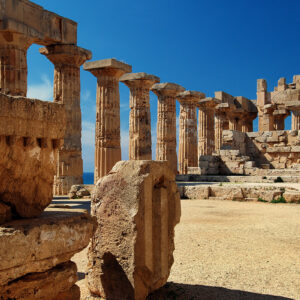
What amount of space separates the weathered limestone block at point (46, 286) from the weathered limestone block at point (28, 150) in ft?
1.80

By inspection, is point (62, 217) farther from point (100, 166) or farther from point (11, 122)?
point (100, 166)

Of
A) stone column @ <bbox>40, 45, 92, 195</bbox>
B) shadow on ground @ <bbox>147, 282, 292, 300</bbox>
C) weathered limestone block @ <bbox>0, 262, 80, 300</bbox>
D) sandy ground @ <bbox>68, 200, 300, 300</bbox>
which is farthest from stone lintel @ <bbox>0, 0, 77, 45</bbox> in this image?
weathered limestone block @ <bbox>0, 262, 80, 300</bbox>

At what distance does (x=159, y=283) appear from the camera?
4324 mm

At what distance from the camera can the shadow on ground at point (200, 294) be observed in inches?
170

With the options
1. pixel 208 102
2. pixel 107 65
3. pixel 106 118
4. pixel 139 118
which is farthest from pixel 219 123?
pixel 107 65

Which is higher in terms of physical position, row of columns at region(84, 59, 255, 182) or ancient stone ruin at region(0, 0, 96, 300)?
row of columns at region(84, 59, 255, 182)

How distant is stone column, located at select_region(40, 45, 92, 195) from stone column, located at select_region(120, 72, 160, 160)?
15.0 feet

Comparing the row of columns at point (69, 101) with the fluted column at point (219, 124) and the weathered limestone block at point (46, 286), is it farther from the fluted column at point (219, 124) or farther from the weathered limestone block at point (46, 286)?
the fluted column at point (219, 124)

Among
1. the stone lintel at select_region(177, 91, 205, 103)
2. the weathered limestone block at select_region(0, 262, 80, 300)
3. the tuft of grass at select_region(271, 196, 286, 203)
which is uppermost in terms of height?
the stone lintel at select_region(177, 91, 205, 103)

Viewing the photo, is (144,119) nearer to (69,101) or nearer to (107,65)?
(107,65)

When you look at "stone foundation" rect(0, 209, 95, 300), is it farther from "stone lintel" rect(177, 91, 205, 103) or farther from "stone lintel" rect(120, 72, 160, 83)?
"stone lintel" rect(177, 91, 205, 103)

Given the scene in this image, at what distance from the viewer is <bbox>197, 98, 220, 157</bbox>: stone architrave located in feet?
90.5

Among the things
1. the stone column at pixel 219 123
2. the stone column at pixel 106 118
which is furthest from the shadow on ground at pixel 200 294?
the stone column at pixel 219 123

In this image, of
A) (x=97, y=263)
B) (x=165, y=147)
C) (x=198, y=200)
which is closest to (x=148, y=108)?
(x=165, y=147)
